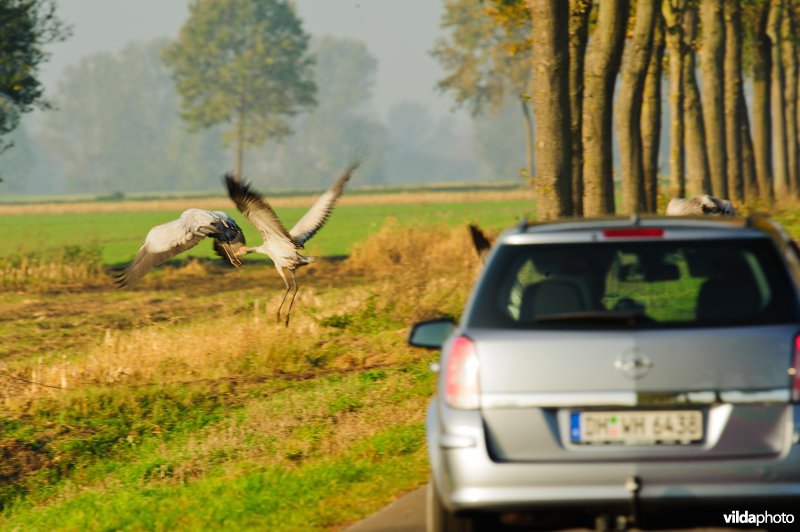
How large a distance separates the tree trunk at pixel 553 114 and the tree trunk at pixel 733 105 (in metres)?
19.5

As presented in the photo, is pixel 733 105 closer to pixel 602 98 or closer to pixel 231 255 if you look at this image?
pixel 602 98

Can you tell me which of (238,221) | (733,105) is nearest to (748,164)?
(733,105)

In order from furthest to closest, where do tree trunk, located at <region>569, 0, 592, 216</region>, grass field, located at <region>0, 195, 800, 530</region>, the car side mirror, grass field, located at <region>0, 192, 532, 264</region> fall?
grass field, located at <region>0, 192, 532, 264</region>, tree trunk, located at <region>569, 0, 592, 216</region>, grass field, located at <region>0, 195, 800, 530</region>, the car side mirror

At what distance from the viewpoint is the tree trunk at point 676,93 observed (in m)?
30.3

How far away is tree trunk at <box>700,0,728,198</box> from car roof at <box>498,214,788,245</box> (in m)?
27.0

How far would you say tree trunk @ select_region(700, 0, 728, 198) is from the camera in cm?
3253

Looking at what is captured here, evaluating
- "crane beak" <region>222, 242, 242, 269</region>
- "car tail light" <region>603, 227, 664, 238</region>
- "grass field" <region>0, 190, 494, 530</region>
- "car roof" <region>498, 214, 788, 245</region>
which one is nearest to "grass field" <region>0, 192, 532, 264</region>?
"grass field" <region>0, 190, 494, 530</region>

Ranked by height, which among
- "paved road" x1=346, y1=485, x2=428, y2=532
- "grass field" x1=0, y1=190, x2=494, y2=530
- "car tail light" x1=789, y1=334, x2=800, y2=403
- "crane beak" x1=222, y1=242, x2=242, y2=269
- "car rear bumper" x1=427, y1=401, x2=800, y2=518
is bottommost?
"grass field" x1=0, y1=190, x2=494, y2=530

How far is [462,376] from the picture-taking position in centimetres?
608

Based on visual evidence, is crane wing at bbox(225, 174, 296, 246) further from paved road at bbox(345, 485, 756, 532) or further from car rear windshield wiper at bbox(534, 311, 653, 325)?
car rear windshield wiper at bbox(534, 311, 653, 325)

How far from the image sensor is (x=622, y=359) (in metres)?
5.84

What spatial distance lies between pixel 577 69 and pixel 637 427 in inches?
613

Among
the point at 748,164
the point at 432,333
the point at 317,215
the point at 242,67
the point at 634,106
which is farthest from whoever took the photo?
the point at 242,67

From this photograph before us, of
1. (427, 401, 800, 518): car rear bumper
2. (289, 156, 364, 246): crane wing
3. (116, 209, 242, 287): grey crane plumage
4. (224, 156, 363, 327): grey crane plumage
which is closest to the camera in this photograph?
(427, 401, 800, 518): car rear bumper
